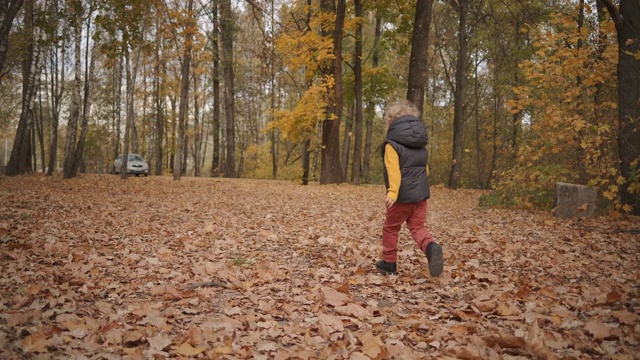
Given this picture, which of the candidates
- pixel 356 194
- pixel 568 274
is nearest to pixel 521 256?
pixel 568 274

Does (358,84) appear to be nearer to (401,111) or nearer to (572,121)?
(572,121)

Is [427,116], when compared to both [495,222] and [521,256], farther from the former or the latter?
[521,256]

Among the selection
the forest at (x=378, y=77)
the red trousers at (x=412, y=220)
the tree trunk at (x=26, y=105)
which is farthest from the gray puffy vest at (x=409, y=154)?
the tree trunk at (x=26, y=105)

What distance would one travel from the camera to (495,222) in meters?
→ 8.38

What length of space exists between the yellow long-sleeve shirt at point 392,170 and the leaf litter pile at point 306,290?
3.38ft

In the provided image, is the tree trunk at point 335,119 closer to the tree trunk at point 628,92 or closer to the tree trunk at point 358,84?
the tree trunk at point 358,84

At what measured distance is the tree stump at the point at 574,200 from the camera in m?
8.13

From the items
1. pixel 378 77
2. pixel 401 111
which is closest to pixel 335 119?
pixel 378 77

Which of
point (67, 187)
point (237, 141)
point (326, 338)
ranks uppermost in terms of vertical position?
point (237, 141)

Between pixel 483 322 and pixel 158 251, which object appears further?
pixel 158 251

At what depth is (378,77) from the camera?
19.0 metres

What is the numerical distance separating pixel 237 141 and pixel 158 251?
3753cm

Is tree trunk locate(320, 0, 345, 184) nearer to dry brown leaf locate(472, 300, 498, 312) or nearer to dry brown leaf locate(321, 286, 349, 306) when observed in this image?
dry brown leaf locate(321, 286, 349, 306)

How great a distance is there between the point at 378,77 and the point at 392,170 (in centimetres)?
1556
